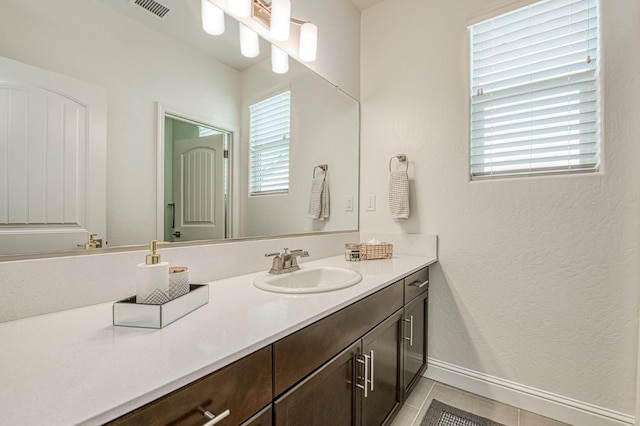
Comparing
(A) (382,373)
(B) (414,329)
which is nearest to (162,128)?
(A) (382,373)

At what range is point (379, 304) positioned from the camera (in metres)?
1.18

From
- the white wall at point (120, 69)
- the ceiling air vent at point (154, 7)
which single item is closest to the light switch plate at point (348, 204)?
the white wall at point (120, 69)

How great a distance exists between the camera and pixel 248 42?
4.48ft

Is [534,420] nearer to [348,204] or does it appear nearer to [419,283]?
[419,283]

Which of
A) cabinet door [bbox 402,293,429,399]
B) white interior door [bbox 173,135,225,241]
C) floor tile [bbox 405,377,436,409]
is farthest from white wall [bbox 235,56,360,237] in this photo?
floor tile [bbox 405,377,436,409]

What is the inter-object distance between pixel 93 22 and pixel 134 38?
0.11m

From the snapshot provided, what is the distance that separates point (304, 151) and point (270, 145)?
0.91 feet

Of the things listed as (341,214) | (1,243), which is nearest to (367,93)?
(341,214)

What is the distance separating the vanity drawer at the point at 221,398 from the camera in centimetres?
48

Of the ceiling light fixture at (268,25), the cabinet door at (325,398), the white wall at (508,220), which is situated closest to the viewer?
the cabinet door at (325,398)

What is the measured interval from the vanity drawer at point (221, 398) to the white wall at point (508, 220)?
1.45m

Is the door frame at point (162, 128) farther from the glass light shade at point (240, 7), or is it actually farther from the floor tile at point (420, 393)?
the floor tile at point (420, 393)

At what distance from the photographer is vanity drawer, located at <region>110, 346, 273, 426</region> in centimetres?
48

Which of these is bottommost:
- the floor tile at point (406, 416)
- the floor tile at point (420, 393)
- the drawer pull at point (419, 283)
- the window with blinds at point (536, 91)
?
the floor tile at point (420, 393)
